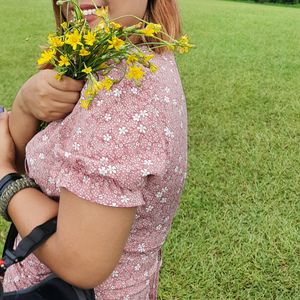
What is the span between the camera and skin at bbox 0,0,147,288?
3.34 ft

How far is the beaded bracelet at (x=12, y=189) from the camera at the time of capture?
1157mm

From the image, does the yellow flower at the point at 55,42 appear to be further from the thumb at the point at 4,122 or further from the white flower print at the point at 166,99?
the thumb at the point at 4,122

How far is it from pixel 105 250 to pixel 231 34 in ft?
32.9

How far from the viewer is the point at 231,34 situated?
10.6 m

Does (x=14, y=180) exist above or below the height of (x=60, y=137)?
below

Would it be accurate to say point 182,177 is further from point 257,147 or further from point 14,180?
point 257,147

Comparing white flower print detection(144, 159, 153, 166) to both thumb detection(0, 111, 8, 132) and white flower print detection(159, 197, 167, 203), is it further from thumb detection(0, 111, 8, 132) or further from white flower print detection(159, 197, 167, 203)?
thumb detection(0, 111, 8, 132)

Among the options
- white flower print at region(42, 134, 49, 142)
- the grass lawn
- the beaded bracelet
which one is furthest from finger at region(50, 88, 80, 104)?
the grass lawn

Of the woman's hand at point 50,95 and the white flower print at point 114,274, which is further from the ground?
the woman's hand at point 50,95

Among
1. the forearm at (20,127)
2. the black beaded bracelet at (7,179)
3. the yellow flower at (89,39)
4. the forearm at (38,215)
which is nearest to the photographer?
the yellow flower at (89,39)

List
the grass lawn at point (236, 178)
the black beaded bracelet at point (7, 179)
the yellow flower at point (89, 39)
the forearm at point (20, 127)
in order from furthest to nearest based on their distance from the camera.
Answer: the grass lawn at point (236, 178)
the forearm at point (20, 127)
the black beaded bracelet at point (7, 179)
the yellow flower at point (89, 39)

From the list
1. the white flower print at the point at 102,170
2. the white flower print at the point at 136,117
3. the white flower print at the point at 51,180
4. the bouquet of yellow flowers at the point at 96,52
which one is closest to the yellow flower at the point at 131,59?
the bouquet of yellow flowers at the point at 96,52

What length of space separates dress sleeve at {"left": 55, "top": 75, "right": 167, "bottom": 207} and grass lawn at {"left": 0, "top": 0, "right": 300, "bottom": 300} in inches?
78.2

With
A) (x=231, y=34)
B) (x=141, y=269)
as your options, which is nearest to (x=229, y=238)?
(x=141, y=269)
